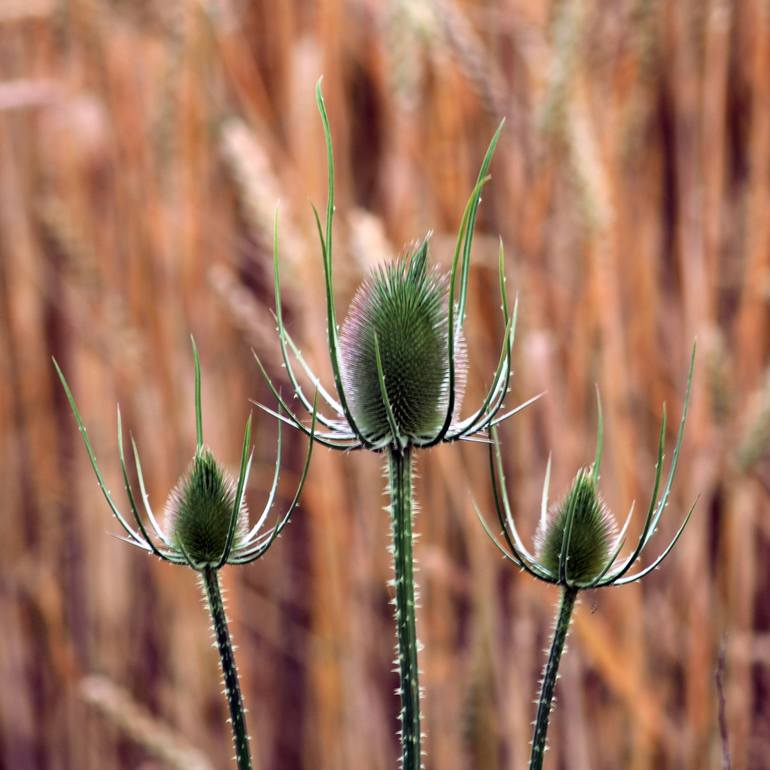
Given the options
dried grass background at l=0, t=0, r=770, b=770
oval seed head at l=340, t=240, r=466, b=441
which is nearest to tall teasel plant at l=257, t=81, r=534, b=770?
oval seed head at l=340, t=240, r=466, b=441

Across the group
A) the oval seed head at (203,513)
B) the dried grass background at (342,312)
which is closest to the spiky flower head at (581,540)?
the oval seed head at (203,513)

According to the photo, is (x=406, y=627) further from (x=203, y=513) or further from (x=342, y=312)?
(x=342, y=312)

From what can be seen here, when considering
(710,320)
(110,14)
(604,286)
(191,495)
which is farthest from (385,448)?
(110,14)

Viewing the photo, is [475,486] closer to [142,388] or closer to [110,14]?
[142,388]

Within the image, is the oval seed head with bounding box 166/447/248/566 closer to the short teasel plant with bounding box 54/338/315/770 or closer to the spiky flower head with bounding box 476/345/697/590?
the short teasel plant with bounding box 54/338/315/770

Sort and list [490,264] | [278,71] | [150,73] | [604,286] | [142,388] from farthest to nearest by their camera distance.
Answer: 1. [278,71]
2. [150,73]
3. [142,388]
4. [490,264]
5. [604,286]

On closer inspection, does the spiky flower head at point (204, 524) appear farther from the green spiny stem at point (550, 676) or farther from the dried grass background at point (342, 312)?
the dried grass background at point (342, 312)
